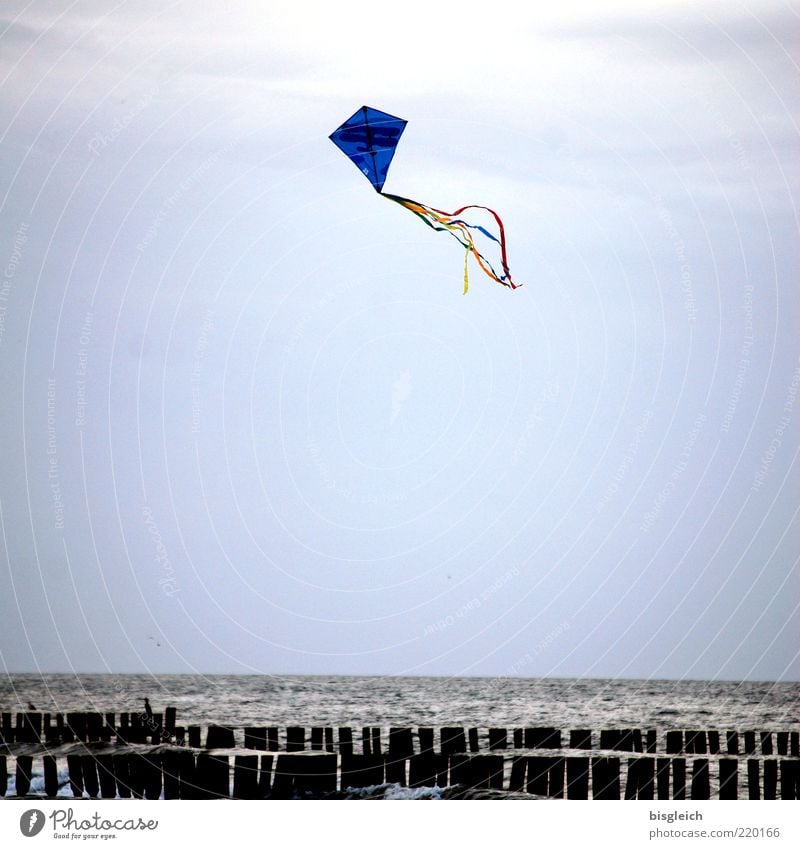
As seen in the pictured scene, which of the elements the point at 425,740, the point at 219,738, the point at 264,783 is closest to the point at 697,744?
the point at 425,740

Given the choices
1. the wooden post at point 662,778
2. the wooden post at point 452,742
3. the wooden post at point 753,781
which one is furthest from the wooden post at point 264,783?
the wooden post at point 753,781

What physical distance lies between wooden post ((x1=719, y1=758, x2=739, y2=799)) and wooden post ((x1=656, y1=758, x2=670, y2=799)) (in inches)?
39.6

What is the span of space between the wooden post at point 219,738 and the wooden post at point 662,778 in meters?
8.53

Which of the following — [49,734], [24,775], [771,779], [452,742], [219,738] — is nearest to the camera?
[24,775]

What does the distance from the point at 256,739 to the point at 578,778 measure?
12412mm

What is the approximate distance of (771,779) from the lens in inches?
963

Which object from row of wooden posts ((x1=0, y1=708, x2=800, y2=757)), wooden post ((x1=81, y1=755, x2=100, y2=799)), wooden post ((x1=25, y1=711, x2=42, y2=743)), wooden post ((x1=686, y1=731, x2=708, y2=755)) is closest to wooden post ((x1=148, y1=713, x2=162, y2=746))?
row of wooden posts ((x1=0, y1=708, x2=800, y2=757))

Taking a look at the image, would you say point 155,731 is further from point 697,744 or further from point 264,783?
point 697,744

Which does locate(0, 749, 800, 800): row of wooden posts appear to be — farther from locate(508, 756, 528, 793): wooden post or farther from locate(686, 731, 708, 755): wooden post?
locate(686, 731, 708, 755): wooden post

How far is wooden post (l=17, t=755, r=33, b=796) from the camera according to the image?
21.2 meters

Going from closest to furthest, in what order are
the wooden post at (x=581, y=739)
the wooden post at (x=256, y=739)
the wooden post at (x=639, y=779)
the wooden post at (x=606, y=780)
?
the wooden post at (x=606, y=780) → the wooden post at (x=639, y=779) → the wooden post at (x=581, y=739) → the wooden post at (x=256, y=739)

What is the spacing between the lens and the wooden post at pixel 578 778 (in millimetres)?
20953

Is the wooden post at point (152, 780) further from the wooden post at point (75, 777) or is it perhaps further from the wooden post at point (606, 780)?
the wooden post at point (606, 780)
